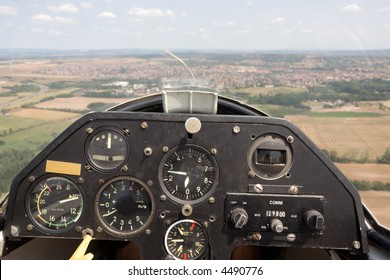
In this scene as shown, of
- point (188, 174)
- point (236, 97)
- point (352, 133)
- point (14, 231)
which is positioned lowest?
point (14, 231)

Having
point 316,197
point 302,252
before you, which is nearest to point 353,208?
point 316,197

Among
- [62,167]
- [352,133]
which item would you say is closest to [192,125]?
[62,167]

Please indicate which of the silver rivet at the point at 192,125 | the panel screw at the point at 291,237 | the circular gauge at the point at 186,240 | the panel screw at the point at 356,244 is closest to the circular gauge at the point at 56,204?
the circular gauge at the point at 186,240

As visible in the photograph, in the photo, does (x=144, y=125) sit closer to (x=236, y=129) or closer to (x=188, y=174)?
(x=188, y=174)

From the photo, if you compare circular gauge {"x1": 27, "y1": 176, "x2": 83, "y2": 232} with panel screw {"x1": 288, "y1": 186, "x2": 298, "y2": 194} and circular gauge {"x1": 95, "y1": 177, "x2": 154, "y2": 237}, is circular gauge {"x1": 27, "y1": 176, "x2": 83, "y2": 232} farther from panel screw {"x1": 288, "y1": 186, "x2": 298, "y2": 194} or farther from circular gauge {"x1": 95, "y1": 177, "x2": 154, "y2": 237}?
panel screw {"x1": 288, "y1": 186, "x2": 298, "y2": 194}

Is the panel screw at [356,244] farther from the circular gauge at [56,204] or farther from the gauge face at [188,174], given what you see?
the circular gauge at [56,204]

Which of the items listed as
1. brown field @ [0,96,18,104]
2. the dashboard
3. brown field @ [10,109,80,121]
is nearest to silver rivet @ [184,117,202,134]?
the dashboard
